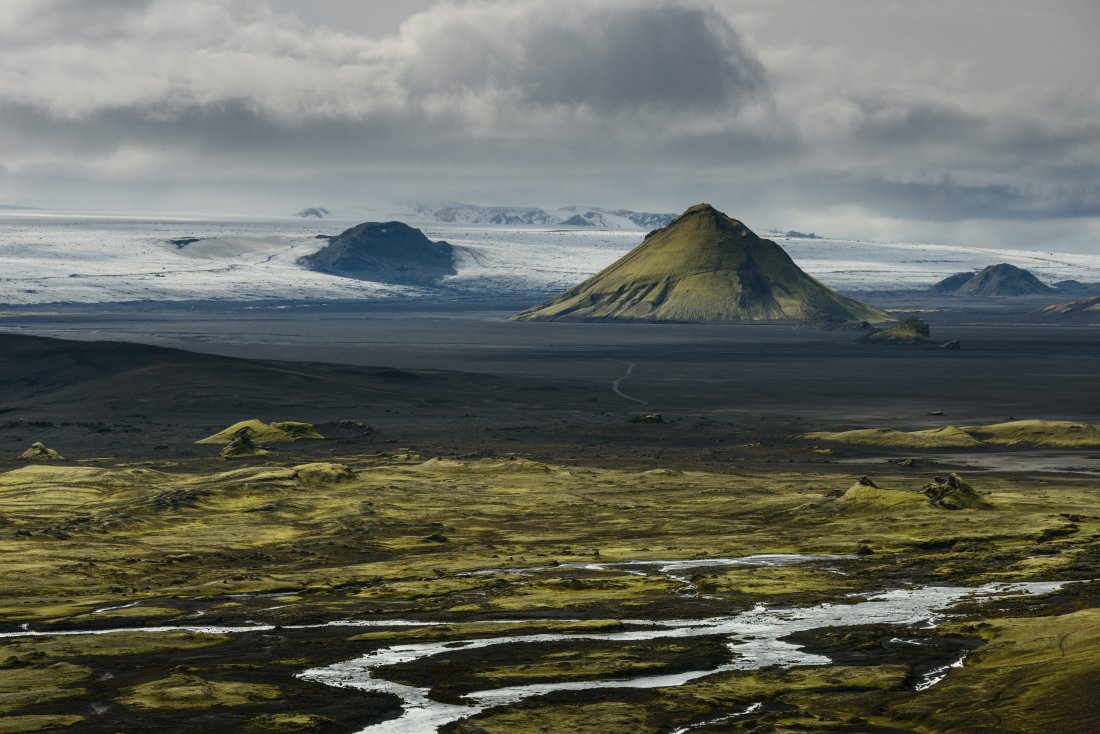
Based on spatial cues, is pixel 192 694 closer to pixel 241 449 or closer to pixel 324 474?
pixel 324 474

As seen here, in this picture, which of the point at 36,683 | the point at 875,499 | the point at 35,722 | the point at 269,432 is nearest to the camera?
Result: the point at 35,722

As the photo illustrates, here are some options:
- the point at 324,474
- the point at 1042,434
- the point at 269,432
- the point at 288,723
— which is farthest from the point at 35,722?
the point at 1042,434

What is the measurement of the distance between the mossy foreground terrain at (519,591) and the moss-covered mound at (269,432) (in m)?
17.7

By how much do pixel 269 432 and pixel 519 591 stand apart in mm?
77635

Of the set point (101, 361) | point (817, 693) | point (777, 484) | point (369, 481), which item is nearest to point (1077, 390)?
point (777, 484)

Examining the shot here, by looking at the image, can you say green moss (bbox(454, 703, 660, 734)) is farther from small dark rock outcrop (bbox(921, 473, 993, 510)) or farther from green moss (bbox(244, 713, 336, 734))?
small dark rock outcrop (bbox(921, 473, 993, 510))

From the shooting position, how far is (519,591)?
228 ft

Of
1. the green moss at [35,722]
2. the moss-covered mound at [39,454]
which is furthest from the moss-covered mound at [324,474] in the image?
the green moss at [35,722]

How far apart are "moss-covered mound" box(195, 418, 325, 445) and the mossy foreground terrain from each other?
17700mm

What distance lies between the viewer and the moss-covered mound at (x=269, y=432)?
461ft

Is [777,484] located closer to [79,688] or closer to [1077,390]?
[79,688]

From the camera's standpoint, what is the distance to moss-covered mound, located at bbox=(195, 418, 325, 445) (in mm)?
140488

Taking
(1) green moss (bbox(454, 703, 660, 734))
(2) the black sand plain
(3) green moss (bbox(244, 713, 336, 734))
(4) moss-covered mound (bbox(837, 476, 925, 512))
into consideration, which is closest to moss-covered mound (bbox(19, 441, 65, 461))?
(2) the black sand plain

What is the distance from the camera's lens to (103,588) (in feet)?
235
